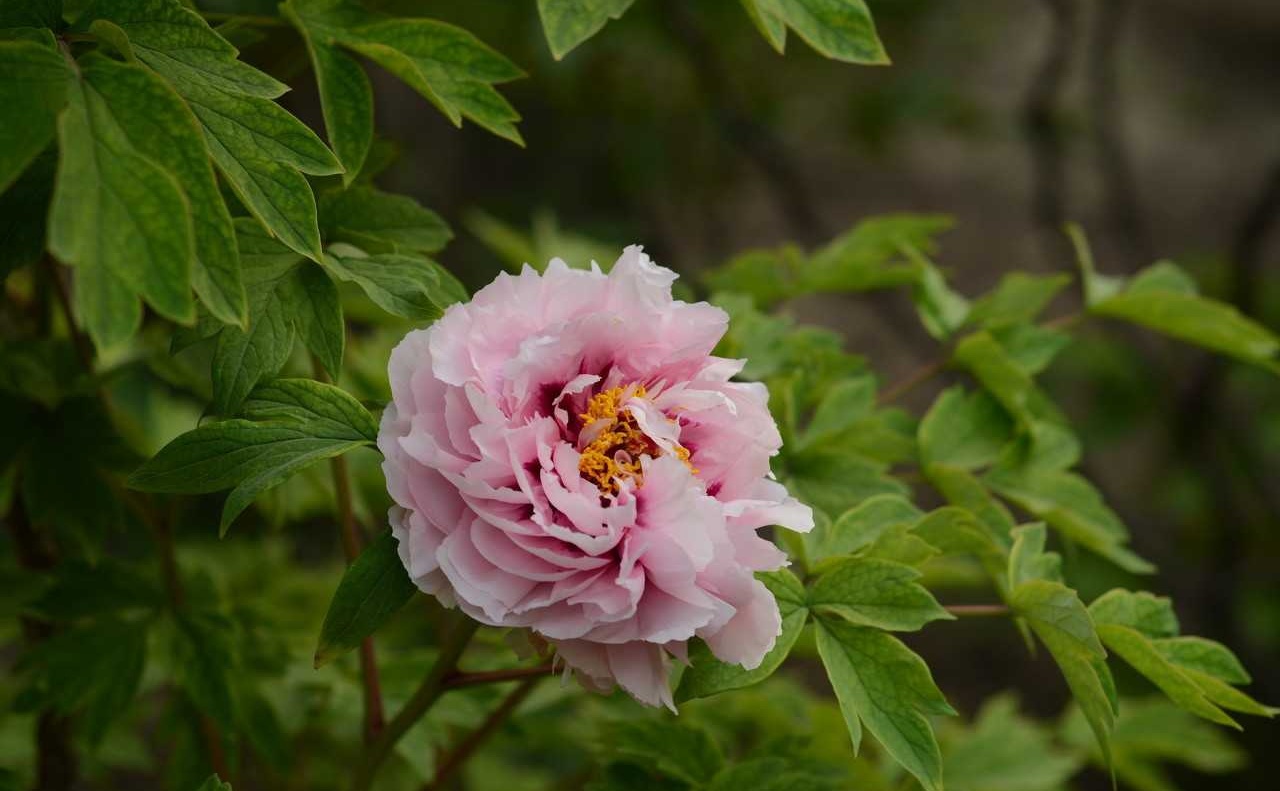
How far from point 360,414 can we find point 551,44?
0.23m

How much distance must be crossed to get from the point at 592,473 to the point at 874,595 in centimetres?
19

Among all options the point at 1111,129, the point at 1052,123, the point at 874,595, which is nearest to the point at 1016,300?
the point at 874,595

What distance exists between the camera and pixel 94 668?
3.08 ft

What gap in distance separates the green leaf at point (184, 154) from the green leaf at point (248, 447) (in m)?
0.11

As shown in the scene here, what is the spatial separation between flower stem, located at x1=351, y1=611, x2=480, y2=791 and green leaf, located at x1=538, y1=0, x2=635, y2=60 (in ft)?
1.07

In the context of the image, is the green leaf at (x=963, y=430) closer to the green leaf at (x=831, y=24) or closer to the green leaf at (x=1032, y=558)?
the green leaf at (x=1032, y=558)

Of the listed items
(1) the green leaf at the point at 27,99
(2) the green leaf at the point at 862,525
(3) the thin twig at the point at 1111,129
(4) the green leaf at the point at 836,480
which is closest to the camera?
(1) the green leaf at the point at 27,99

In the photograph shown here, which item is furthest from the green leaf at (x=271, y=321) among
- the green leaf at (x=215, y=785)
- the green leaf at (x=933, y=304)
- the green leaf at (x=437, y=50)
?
the green leaf at (x=933, y=304)

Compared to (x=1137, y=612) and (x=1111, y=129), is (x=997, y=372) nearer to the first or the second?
(x=1137, y=612)

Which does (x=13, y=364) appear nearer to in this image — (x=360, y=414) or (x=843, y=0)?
(x=360, y=414)

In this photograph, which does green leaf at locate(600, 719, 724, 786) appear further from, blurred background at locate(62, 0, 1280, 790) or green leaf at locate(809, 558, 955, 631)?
blurred background at locate(62, 0, 1280, 790)

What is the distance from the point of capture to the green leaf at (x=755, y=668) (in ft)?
2.13

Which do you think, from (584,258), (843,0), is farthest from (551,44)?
(584,258)

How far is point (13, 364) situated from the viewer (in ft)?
3.06
